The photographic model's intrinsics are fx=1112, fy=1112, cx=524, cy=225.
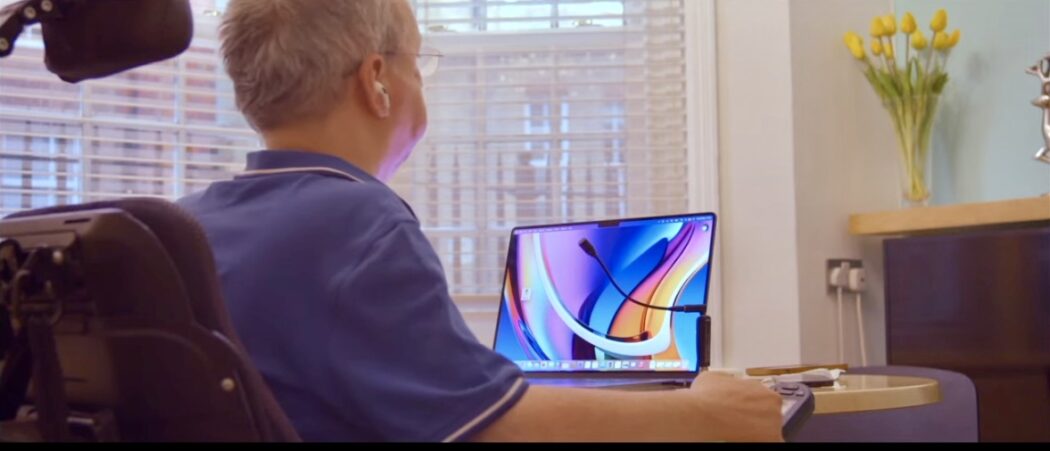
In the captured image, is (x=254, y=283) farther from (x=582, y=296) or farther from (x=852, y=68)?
(x=852, y=68)

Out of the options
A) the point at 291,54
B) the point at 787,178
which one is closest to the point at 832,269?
the point at 787,178

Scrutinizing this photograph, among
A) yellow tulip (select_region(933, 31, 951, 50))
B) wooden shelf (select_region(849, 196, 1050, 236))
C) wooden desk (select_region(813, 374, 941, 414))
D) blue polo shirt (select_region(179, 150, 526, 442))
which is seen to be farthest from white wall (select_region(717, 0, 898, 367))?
blue polo shirt (select_region(179, 150, 526, 442))

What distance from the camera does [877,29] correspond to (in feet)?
9.21

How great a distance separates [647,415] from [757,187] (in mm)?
1783

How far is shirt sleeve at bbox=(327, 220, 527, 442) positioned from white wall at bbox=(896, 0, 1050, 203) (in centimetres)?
221

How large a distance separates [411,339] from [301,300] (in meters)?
0.12

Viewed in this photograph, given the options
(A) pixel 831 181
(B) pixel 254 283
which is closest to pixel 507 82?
(A) pixel 831 181

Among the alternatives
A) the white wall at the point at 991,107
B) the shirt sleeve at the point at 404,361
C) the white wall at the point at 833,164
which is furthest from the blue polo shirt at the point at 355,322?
the white wall at the point at 991,107

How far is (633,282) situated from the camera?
1.85 m

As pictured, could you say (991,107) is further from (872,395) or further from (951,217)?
(872,395)

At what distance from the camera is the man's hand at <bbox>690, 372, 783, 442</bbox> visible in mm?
1143

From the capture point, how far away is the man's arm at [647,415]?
3.36 feet

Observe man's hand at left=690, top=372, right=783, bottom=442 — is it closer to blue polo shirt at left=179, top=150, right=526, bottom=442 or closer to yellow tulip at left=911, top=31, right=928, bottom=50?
blue polo shirt at left=179, top=150, right=526, bottom=442

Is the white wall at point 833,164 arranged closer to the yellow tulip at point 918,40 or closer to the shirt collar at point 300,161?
the yellow tulip at point 918,40
